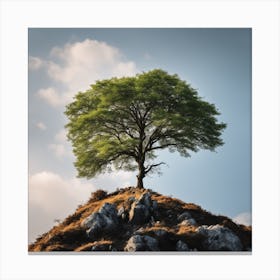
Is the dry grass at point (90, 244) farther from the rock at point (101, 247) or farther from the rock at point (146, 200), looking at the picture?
the rock at point (146, 200)

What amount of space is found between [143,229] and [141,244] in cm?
45

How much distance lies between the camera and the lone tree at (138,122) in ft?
38.9

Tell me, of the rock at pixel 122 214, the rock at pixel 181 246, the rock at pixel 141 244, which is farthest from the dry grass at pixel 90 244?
the rock at pixel 181 246

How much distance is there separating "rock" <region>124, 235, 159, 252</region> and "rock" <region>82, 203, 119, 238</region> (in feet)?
1.91

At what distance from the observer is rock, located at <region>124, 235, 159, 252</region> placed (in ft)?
34.4

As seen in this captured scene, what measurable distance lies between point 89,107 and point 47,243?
132 inches

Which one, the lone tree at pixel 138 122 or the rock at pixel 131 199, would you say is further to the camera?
the lone tree at pixel 138 122

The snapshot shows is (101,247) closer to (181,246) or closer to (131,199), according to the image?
(131,199)

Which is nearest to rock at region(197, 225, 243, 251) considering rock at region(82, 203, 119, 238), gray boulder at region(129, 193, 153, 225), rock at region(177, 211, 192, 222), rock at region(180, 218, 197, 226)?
rock at region(180, 218, 197, 226)

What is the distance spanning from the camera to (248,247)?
10.9 meters

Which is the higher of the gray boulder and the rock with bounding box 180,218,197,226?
the gray boulder

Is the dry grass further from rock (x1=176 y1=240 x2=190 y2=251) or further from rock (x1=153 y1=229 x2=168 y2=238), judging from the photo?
rock (x1=176 y1=240 x2=190 y2=251)
